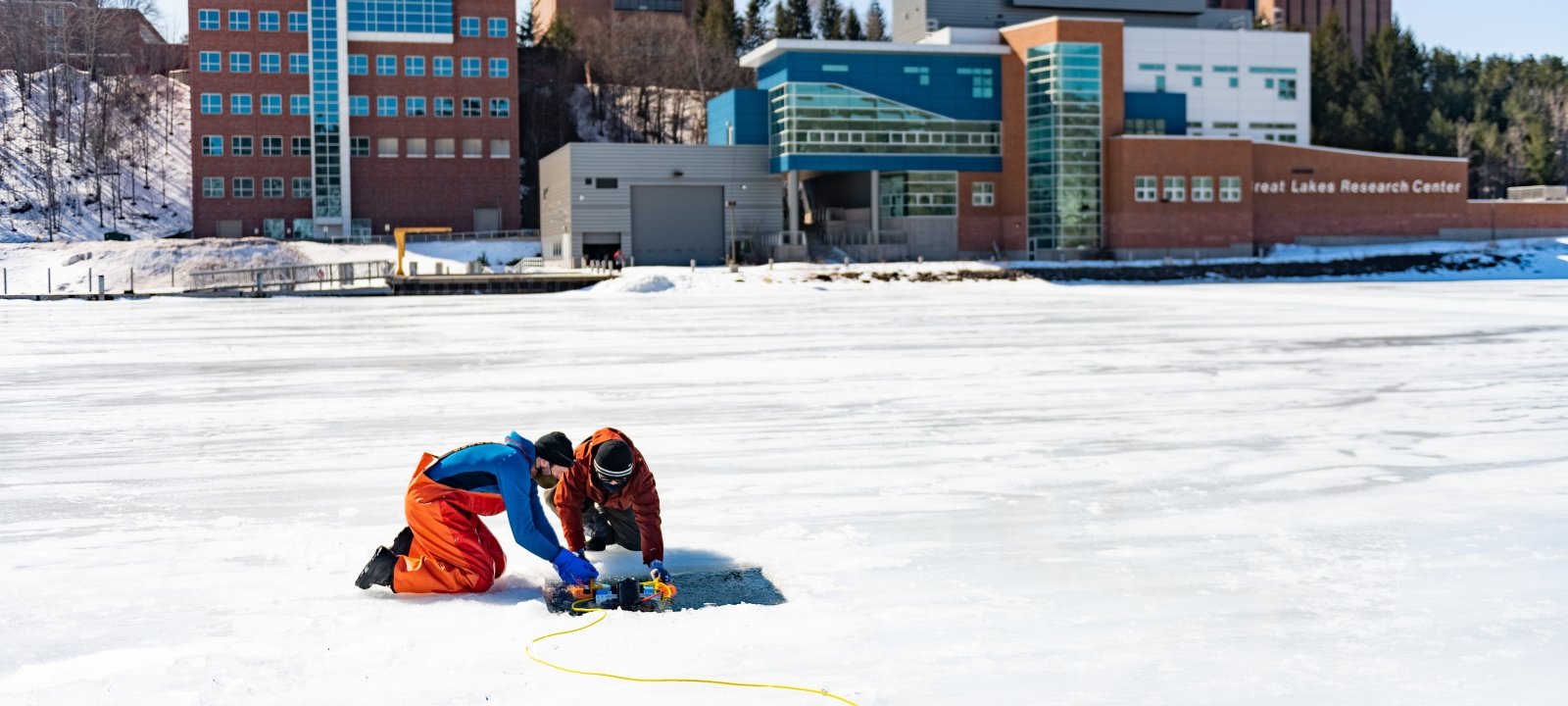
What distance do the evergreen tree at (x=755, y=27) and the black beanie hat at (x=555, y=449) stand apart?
10554 cm

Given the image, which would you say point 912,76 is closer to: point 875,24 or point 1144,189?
point 1144,189

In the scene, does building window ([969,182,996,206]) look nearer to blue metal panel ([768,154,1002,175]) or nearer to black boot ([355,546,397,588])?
blue metal panel ([768,154,1002,175])

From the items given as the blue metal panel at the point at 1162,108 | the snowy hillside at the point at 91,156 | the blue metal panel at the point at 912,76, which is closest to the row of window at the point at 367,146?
the snowy hillside at the point at 91,156

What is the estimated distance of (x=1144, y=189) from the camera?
6544 centimetres

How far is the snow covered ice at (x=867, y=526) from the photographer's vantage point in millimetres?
5797

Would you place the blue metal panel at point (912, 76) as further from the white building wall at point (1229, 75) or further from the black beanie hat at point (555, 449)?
the black beanie hat at point (555, 449)

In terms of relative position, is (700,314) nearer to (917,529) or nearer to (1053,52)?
(917,529)

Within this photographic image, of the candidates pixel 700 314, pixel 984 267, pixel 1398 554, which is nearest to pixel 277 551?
pixel 1398 554

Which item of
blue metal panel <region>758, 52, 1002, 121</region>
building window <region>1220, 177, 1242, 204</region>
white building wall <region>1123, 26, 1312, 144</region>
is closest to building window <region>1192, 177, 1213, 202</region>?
building window <region>1220, 177, 1242, 204</region>

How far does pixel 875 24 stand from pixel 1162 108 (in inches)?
2184

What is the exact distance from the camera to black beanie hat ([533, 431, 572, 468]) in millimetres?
7164

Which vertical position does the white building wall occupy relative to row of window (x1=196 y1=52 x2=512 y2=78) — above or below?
below

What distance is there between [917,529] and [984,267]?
47522 mm

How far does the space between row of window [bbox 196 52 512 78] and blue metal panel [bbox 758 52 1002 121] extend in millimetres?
20660
